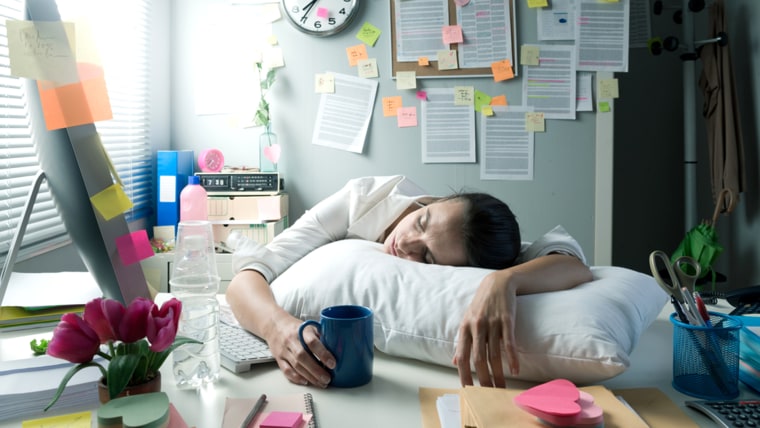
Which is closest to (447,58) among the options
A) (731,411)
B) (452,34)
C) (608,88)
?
(452,34)

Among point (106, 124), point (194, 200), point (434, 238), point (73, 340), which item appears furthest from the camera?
point (194, 200)

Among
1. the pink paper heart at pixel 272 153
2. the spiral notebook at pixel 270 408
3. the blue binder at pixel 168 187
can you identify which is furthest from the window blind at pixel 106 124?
the spiral notebook at pixel 270 408

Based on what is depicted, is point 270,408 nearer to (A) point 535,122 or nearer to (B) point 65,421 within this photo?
(B) point 65,421

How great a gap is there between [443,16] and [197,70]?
124 cm

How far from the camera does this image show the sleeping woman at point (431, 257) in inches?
33.3

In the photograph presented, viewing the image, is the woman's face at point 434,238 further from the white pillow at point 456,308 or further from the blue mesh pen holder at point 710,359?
the blue mesh pen holder at point 710,359

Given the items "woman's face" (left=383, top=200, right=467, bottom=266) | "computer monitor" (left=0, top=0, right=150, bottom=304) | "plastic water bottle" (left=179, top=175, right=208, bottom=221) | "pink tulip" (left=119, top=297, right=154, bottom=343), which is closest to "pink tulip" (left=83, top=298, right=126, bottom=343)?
"pink tulip" (left=119, top=297, right=154, bottom=343)

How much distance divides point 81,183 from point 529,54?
232cm

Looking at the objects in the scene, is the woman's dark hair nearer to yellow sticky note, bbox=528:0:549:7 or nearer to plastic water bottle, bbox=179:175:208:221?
plastic water bottle, bbox=179:175:208:221

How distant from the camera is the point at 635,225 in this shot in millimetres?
3947

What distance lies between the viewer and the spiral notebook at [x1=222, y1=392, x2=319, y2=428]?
2.33 feet

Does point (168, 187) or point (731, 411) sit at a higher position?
point (168, 187)

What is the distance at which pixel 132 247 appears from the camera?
3.61 feet


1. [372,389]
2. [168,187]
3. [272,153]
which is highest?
[272,153]
